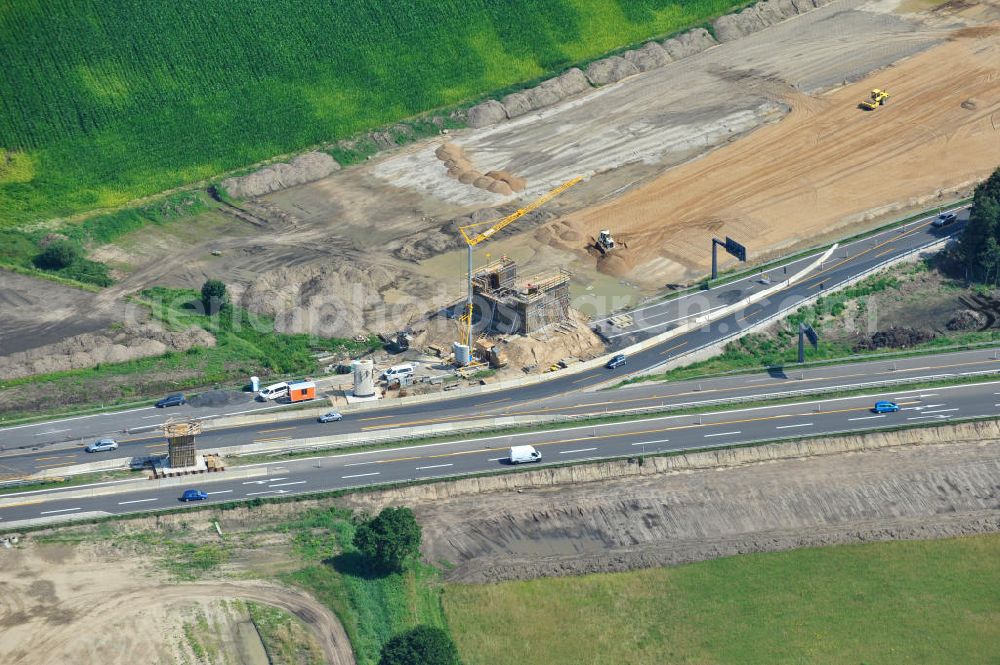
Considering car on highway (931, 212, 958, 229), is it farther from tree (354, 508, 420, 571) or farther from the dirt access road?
the dirt access road

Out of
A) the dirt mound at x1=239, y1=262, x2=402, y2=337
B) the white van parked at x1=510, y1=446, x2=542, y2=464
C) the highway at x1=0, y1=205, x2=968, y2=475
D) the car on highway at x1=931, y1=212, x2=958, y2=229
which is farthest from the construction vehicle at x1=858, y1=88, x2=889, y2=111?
the white van parked at x1=510, y1=446, x2=542, y2=464

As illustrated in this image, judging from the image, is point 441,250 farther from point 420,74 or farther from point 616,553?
point 616,553

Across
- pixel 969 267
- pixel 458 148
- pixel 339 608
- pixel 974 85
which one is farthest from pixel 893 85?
pixel 339 608

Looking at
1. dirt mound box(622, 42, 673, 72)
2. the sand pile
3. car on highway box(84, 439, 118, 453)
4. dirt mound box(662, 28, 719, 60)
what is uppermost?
dirt mound box(662, 28, 719, 60)

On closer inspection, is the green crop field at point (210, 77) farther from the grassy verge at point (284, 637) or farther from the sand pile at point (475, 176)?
the grassy verge at point (284, 637)

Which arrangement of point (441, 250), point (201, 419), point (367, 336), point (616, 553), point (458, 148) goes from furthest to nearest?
point (458, 148)
point (441, 250)
point (367, 336)
point (201, 419)
point (616, 553)

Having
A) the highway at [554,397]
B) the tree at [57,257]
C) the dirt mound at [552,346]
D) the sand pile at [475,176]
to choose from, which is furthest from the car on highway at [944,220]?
the tree at [57,257]
